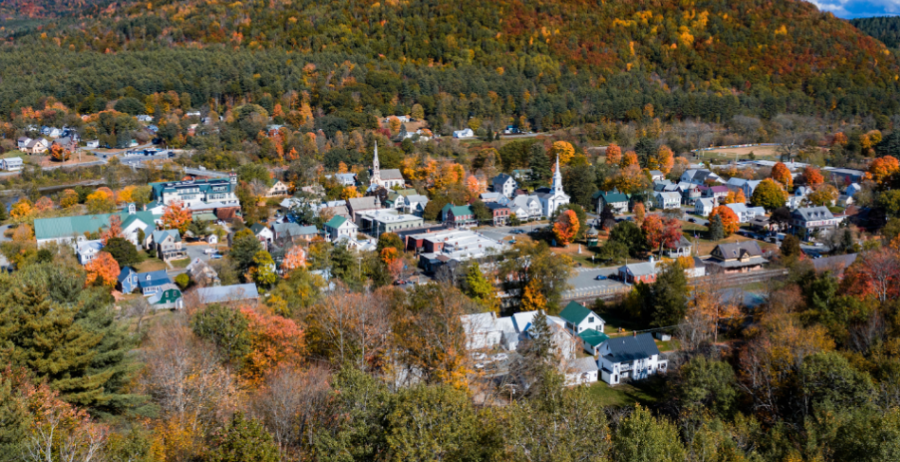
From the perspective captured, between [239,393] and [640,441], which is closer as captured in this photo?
[640,441]

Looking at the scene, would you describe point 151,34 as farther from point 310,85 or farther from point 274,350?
point 274,350

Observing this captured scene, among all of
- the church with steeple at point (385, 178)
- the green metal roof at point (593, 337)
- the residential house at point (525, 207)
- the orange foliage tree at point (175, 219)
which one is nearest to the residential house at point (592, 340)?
the green metal roof at point (593, 337)

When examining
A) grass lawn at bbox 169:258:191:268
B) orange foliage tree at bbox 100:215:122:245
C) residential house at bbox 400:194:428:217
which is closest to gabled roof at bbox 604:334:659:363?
grass lawn at bbox 169:258:191:268

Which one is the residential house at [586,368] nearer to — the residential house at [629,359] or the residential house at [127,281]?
the residential house at [629,359]

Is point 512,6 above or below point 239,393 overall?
above

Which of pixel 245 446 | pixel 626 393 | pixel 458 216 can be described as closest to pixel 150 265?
pixel 458 216

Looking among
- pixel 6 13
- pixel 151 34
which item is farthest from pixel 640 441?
pixel 6 13
